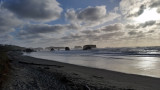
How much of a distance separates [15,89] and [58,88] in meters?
1.92

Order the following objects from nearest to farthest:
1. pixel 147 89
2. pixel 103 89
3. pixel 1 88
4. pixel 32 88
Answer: pixel 1 88
pixel 32 88
pixel 103 89
pixel 147 89

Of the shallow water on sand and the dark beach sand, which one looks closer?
the dark beach sand

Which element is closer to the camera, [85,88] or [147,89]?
[85,88]

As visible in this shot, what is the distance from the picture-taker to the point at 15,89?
21.0 ft

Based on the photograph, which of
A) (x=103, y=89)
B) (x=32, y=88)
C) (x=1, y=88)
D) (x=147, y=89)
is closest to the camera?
→ (x=1, y=88)

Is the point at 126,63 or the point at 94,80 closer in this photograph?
the point at 94,80

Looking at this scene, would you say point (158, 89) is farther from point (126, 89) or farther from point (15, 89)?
point (15, 89)

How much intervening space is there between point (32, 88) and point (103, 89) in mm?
3415

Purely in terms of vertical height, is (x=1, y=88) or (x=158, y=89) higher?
(x=1, y=88)

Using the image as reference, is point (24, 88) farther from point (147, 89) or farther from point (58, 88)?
point (147, 89)

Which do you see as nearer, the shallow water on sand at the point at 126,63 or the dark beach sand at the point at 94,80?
the dark beach sand at the point at 94,80

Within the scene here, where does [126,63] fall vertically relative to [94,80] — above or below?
above

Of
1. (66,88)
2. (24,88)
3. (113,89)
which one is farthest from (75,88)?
(24,88)

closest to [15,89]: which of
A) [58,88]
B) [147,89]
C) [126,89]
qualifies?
[58,88]
